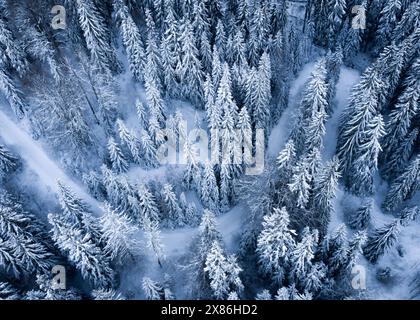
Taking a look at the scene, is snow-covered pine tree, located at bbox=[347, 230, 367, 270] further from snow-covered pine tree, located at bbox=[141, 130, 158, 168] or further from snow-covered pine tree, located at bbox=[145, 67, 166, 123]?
snow-covered pine tree, located at bbox=[145, 67, 166, 123]

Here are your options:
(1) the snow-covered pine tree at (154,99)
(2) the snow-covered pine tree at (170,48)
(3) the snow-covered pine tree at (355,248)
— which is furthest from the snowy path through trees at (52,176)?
(2) the snow-covered pine tree at (170,48)

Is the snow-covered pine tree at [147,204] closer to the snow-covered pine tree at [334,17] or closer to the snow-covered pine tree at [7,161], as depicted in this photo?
the snow-covered pine tree at [7,161]

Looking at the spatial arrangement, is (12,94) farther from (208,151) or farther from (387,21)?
(387,21)

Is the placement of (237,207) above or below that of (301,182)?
below

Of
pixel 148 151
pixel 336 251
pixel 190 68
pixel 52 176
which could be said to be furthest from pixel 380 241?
pixel 52 176
